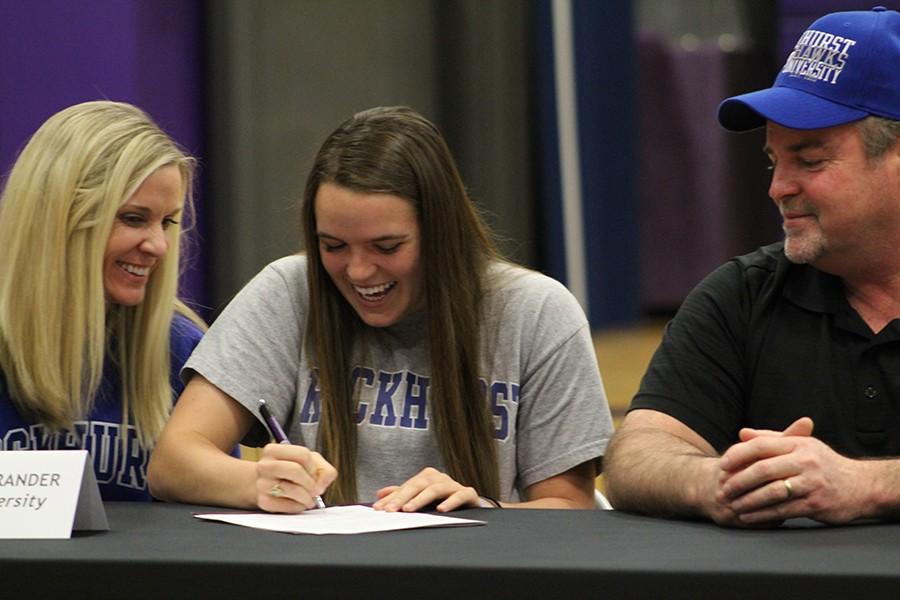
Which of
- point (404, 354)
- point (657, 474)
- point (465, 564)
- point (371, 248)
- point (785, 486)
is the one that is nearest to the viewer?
point (465, 564)

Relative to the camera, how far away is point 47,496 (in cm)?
138

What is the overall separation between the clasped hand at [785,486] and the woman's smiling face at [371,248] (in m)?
0.67

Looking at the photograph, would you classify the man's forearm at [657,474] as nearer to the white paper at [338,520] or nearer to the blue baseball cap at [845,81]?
the white paper at [338,520]

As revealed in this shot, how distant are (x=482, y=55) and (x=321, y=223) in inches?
86.8

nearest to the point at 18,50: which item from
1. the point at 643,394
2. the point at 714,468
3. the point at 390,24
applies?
the point at 390,24

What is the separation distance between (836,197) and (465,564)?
0.89 metres

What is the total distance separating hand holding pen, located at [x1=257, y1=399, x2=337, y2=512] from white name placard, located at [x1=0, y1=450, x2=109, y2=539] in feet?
0.81

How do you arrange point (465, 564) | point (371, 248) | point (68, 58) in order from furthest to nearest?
point (68, 58) → point (371, 248) → point (465, 564)

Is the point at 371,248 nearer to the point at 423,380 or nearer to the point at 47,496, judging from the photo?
the point at 423,380

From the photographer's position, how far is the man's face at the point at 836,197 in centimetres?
176

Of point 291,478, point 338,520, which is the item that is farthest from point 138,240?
point 338,520

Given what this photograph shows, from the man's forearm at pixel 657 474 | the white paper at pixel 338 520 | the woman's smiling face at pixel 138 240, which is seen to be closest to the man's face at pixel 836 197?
the man's forearm at pixel 657 474

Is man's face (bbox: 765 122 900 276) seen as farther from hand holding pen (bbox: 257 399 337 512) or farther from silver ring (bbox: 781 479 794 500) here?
hand holding pen (bbox: 257 399 337 512)

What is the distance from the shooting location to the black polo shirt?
5.76ft
